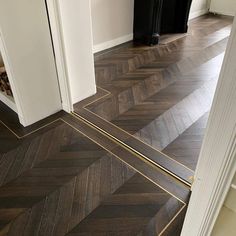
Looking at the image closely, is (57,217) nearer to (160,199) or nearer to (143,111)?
(160,199)

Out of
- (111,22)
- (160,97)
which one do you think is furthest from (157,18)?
(160,97)

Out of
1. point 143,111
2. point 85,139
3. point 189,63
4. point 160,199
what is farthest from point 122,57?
point 160,199

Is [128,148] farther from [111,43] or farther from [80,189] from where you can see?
[111,43]

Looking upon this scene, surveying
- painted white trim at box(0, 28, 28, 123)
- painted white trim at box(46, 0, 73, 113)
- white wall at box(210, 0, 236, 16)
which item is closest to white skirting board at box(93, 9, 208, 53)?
painted white trim at box(46, 0, 73, 113)

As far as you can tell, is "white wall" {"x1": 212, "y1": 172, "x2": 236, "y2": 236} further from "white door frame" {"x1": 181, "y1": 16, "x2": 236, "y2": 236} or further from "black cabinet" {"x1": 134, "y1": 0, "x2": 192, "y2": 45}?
"black cabinet" {"x1": 134, "y1": 0, "x2": 192, "y2": 45}

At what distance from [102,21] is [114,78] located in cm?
104

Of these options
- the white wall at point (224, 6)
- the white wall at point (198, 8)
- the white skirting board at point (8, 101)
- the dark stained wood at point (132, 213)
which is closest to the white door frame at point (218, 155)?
the dark stained wood at point (132, 213)

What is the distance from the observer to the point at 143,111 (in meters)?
2.44

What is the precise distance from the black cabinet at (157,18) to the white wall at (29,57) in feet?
6.73

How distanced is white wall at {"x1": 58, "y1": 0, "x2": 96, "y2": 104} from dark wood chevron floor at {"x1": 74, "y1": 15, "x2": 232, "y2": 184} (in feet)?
0.52

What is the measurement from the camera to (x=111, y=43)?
3805mm

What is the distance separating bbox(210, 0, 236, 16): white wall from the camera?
16.1 ft

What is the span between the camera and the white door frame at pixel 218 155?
73 centimetres

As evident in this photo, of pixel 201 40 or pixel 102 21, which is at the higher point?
pixel 102 21
